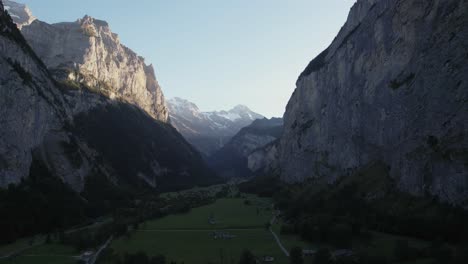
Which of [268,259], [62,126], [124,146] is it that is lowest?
[268,259]

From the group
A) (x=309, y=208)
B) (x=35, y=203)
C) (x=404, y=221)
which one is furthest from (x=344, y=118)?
(x=35, y=203)

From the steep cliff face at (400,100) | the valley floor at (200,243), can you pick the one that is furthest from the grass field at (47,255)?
the steep cliff face at (400,100)

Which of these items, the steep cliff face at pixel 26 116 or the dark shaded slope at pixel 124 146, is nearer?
the steep cliff face at pixel 26 116

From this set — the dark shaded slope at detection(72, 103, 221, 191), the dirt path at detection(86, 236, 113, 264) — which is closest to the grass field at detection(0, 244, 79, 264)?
the dirt path at detection(86, 236, 113, 264)

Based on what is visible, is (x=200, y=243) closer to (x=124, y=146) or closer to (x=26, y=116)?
(x=26, y=116)

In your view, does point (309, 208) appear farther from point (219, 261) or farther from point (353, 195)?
point (219, 261)

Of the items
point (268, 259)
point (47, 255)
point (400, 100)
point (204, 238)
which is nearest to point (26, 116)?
point (47, 255)

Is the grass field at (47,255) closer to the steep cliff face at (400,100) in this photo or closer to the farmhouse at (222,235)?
the farmhouse at (222,235)
